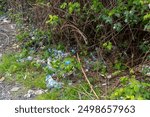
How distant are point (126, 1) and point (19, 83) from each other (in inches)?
58.7

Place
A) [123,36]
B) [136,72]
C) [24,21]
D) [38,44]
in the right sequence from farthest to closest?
[24,21], [38,44], [123,36], [136,72]

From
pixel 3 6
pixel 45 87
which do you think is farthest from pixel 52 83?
pixel 3 6

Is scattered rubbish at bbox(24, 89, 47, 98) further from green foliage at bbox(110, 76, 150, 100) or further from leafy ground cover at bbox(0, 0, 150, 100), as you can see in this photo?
green foliage at bbox(110, 76, 150, 100)

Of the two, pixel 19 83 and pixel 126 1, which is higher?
pixel 126 1

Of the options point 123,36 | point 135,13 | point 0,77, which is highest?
point 135,13

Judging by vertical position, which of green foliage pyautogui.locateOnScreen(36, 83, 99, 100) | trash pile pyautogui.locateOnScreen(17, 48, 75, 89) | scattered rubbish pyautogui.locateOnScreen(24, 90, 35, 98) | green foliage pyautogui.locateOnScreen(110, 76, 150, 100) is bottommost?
scattered rubbish pyautogui.locateOnScreen(24, 90, 35, 98)

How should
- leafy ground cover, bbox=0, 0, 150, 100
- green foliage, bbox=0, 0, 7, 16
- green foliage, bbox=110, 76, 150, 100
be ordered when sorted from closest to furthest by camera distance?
green foliage, bbox=110, 76, 150, 100 < leafy ground cover, bbox=0, 0, 150, 100 < green foliage, bbox=0, 0, 7, 16

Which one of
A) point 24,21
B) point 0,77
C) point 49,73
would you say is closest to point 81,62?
point 49,73

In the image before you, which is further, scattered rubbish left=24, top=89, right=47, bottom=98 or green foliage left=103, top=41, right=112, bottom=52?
green foliage left=103, top=41, right=112, bottom=52

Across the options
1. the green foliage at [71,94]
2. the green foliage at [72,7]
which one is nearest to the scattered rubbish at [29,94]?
the green foliage at [71,94]

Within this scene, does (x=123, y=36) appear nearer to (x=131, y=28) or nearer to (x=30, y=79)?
(x=131, y=28)

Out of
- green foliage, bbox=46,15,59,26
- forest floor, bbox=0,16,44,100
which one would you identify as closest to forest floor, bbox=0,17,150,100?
forest floor, bbox=0,16,44,100

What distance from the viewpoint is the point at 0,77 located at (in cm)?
415

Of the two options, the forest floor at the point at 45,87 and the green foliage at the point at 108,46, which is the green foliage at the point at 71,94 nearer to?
the forest floor at the point at 45,87
